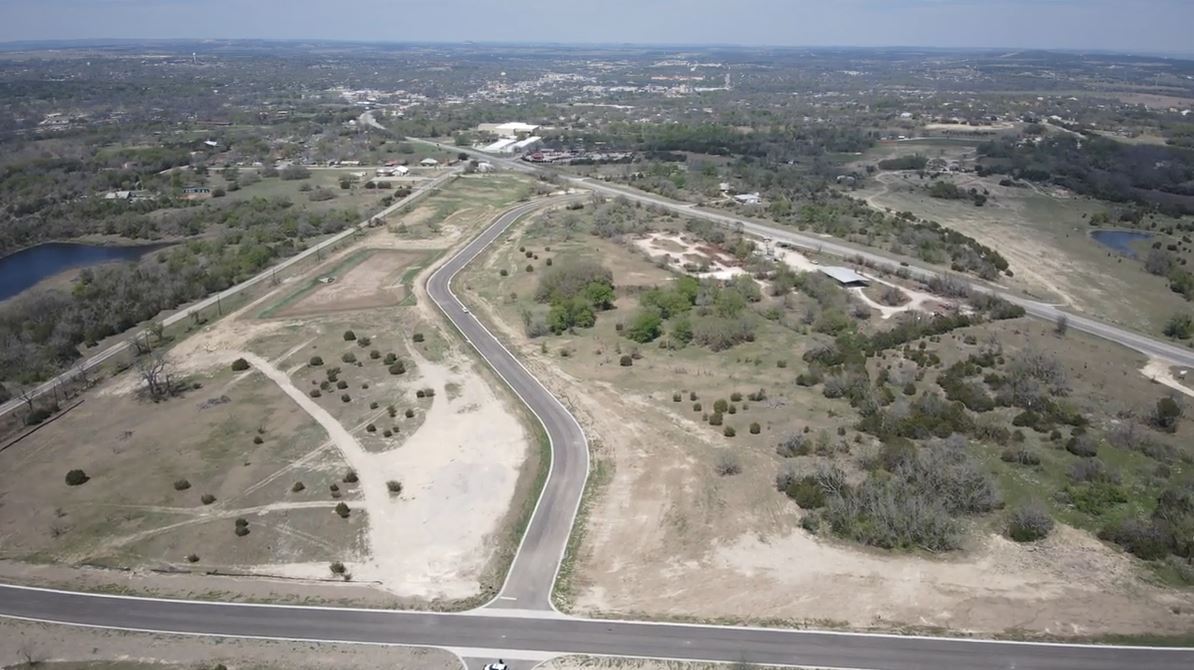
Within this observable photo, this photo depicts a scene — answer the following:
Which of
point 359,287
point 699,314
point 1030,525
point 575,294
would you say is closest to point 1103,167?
point 699,314

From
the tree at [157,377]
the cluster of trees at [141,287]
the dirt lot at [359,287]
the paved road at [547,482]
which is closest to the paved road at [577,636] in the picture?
the paved road at [547,482]

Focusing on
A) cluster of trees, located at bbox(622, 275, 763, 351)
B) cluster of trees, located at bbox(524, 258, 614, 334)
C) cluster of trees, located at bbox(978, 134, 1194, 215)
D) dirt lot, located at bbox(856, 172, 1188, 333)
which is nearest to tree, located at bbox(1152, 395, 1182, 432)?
dirt lot, located at bbox(856, 172, 1188, 333)

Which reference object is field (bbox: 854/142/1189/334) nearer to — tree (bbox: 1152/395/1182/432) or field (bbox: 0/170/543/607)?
tree (bbox: 1152/395/1182/432)

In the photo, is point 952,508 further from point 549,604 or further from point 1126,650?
point 549,604

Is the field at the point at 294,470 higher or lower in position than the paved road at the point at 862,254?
lower

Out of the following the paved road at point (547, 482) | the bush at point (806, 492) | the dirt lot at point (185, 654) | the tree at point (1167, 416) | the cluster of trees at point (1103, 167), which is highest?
the cluster of trees at point (1103, 167)

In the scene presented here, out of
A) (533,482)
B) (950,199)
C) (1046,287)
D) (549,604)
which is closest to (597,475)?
(533,482)

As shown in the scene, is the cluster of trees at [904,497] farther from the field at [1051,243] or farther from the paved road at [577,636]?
the field at [1051,243]

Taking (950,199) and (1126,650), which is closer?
(1126,650)
